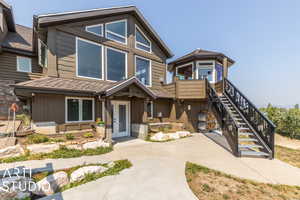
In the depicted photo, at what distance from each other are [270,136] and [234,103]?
9.25 ft

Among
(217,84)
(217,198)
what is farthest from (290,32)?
(217,198)

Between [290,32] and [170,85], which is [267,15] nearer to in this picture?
[290,32]

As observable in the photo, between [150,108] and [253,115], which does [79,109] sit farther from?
[253,115]

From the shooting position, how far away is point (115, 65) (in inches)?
311

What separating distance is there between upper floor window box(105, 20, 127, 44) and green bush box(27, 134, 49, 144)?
601 centimetres

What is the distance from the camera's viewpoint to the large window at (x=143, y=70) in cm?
897

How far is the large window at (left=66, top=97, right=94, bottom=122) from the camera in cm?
614

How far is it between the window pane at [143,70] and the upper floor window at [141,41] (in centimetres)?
92

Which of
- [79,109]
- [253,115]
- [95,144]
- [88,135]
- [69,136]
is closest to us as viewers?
[95,144]

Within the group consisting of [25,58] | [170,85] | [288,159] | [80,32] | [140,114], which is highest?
[80,32]

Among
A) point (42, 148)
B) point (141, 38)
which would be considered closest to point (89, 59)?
point (141, 38)

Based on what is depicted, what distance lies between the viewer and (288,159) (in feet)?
16.4

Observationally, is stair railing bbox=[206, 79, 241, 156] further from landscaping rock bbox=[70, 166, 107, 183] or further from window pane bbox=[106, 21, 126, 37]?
window pane bbox=[106, 21, 126, 37]

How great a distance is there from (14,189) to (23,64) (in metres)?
9.15
